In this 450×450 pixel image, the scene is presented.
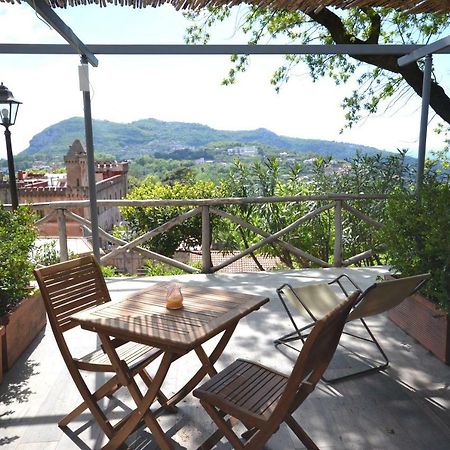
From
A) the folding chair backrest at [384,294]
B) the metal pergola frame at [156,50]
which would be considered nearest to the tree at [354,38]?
the metal pergola frame at [156,50]

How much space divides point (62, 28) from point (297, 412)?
112 inches

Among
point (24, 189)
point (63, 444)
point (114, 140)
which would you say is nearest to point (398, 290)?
point (63, 444)

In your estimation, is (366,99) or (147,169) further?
(147,169)

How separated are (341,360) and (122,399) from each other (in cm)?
148

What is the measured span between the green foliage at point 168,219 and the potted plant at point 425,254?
3.88m

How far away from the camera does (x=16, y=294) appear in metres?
2.93

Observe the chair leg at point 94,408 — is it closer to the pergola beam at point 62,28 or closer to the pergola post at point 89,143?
the pergola post at point 89,143

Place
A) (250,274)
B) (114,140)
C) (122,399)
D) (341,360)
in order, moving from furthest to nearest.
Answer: (114,140) → (250,274) → (341,360) → (122,399)

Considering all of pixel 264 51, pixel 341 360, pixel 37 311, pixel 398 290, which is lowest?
pixel 341 360

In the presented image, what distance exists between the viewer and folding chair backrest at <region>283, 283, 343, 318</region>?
2.95m

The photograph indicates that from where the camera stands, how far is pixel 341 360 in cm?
299

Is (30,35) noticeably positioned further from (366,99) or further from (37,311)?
(366,99)

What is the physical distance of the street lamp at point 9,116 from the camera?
4.35 meters

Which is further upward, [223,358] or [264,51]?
[264,51]
